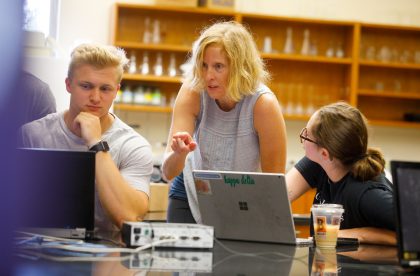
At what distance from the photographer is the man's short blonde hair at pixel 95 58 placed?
1.93m

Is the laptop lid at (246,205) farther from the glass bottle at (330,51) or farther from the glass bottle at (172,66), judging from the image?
the glass bottle at (330,51)

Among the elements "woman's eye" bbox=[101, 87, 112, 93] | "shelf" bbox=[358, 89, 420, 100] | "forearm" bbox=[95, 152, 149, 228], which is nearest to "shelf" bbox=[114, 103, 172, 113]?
"shelf" bbox=[358, 89, 420, 100]

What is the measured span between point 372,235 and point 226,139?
0.62 metres

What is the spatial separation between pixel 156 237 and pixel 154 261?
0.54 feet

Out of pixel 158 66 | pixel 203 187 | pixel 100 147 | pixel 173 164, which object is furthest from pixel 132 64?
pixel 203 187

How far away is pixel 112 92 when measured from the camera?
195 centimetres

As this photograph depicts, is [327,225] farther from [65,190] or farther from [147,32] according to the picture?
[147,32]

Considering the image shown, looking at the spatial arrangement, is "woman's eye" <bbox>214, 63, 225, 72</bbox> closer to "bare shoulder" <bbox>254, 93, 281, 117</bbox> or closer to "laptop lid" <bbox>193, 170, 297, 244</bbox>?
"bare shoulder" <bbox>254, 93, 281, 117</bbox>

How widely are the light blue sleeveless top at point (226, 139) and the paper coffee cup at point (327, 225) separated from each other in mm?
535

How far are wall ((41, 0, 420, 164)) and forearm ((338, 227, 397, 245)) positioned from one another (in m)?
3.63

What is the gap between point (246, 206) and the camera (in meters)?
1.71

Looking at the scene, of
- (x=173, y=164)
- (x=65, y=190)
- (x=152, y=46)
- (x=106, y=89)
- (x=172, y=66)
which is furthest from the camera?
(x=172, y=66)

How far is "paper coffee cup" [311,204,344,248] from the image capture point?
170 cm

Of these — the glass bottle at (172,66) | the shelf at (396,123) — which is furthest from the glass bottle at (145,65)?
the shelf at (396,123)
